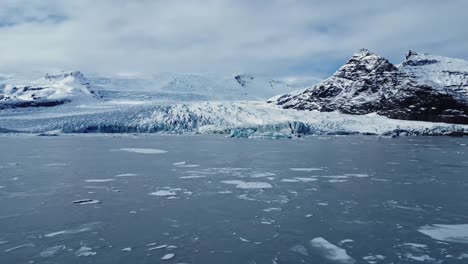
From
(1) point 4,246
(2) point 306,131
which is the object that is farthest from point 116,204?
(2) point 306,131

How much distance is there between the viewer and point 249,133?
30641 mm

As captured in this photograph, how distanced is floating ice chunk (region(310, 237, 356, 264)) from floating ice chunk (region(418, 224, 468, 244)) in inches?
55.7

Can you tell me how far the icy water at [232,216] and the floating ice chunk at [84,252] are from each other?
0.02 metres

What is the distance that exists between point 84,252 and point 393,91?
199 ft

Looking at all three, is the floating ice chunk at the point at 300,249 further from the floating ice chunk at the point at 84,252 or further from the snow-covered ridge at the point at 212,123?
the snow-covered ridge at the point at 212,123

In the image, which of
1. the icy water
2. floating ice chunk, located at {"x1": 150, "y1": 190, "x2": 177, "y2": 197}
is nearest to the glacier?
the icy water

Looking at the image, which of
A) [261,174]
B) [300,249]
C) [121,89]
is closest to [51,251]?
[300,249]

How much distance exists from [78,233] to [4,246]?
0.84 meters

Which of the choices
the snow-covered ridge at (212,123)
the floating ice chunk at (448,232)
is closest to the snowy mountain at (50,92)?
the snow-covered ridge at (212,123)

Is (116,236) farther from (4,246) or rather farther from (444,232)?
(444,232)

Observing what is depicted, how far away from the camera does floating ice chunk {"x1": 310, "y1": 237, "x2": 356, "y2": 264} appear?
416 cm

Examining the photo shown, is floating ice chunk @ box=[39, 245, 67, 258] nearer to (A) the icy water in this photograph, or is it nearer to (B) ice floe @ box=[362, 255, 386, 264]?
(A) the icy water

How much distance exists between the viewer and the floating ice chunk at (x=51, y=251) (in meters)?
4.20

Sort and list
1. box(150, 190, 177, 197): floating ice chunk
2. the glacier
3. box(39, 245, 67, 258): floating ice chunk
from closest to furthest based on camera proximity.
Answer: box(39, 245, 67, 258): floating ice chunk → box(150, 190, 177, 197): floating ice chunk → the glacier
